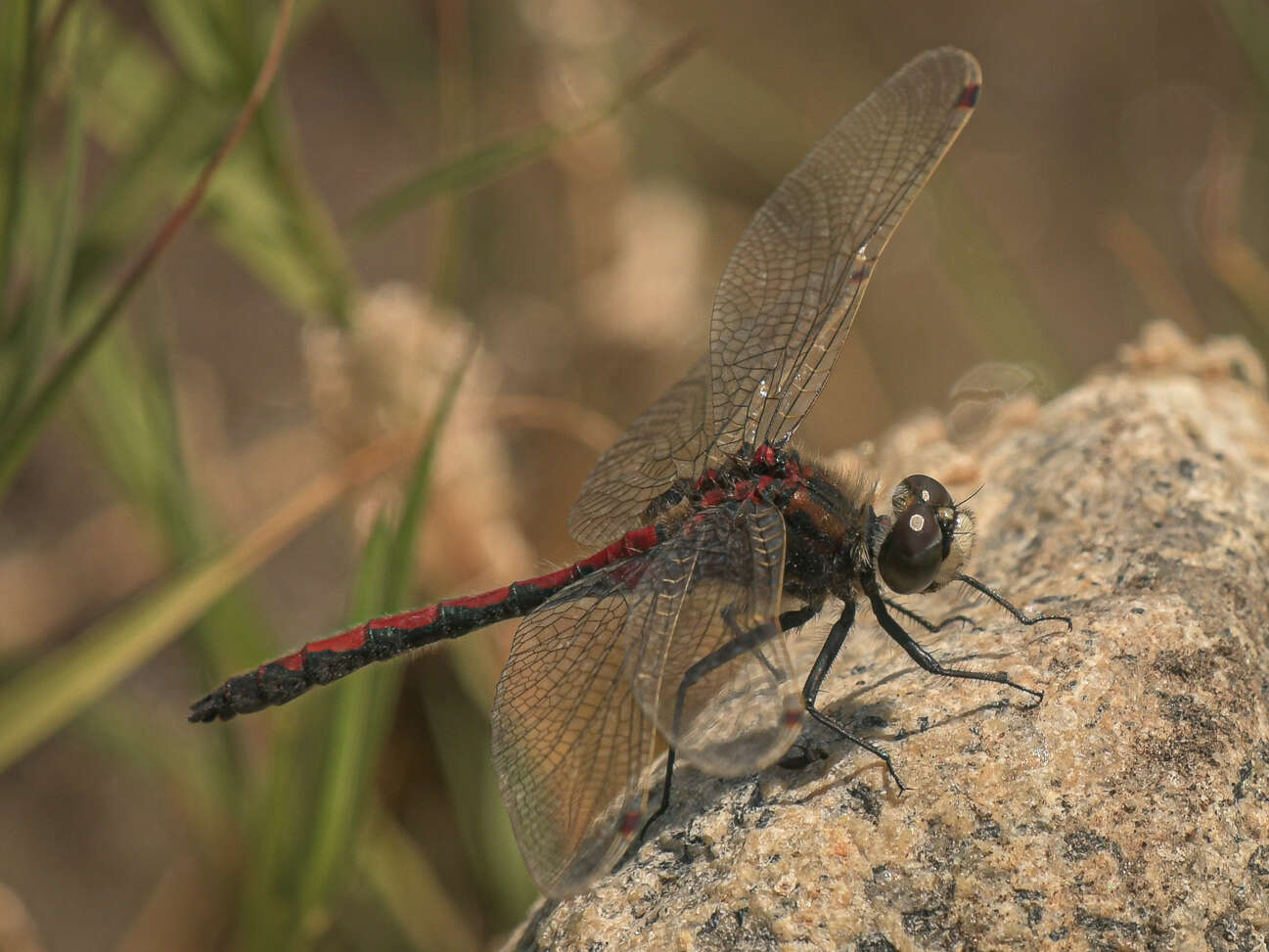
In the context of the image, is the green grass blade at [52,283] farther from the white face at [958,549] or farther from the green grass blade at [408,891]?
the white face at [958,549]

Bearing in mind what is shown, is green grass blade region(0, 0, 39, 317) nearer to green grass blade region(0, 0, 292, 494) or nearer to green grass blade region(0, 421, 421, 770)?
green grass blade region(0, 0, 292, 494)

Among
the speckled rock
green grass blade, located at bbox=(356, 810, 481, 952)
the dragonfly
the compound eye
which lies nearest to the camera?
the speckled rock

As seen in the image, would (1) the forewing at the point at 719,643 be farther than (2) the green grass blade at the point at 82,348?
No

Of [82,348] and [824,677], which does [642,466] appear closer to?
[824,677]

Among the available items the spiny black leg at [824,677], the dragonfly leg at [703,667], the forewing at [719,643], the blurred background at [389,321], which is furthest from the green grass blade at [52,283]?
the spiny black leg at [824,677]

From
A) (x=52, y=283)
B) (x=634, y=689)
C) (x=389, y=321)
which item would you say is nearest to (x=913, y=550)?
(x=634, y=689)

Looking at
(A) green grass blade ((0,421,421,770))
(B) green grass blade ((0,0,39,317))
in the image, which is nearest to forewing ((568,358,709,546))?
(A) green grass blade ((0,421,421,770))
